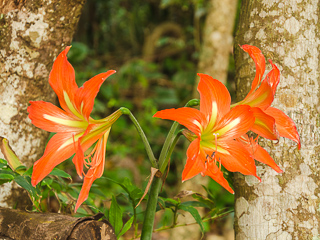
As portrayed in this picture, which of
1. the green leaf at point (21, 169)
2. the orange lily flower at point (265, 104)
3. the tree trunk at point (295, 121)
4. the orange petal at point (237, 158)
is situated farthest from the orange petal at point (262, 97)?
the green leaf at point (21, 169)

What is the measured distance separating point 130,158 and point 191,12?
2.48 meters

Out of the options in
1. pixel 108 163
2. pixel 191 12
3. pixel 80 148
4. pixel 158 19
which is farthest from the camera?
pixel 158 19

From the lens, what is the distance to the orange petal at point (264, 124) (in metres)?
0.73

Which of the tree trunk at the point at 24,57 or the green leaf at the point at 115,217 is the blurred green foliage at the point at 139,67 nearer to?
the tree trunk at the point at 24,57

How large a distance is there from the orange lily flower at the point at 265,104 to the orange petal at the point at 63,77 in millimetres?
388

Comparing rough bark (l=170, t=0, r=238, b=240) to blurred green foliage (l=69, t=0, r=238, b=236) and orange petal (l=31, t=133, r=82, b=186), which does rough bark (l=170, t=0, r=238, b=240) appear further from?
orange petal (l=31, t=133, r=82, b=186)

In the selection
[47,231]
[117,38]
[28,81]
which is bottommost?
[47,231]

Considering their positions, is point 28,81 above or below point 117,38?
below

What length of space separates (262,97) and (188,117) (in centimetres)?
18

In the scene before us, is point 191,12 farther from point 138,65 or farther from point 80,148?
point 80,148

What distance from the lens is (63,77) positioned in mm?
753

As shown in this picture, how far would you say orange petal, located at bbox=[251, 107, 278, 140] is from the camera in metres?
0.73

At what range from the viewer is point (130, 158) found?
13.2ft

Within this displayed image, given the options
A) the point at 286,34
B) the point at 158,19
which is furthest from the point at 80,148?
the point at 158,19
